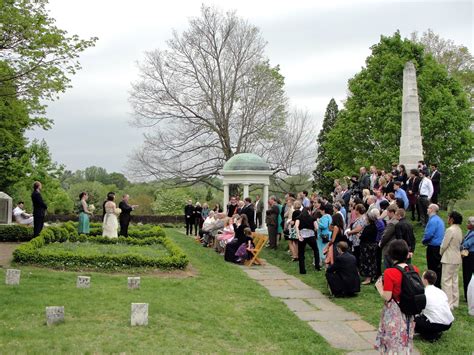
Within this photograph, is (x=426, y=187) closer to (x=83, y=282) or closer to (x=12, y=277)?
(x=83, y=282)

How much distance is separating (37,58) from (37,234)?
5.18m

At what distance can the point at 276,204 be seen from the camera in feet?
56.6

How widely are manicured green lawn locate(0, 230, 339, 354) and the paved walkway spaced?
294mm

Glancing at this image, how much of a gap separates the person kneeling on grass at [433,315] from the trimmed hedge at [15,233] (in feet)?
47.0

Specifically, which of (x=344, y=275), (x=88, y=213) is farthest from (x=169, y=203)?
(x=344, y=275)

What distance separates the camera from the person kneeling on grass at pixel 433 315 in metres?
6.75

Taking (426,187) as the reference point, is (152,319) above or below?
below

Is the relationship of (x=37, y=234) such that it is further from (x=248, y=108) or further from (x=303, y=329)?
(x=248, y=108)

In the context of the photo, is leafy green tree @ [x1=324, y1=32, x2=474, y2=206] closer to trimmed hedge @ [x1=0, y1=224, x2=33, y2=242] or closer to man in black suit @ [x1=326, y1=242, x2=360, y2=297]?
man in black suit @ [x1=326, y1=242, x2=360, y2=297]

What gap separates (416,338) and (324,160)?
3002cm

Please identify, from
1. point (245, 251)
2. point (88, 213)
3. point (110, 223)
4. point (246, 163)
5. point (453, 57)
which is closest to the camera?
point (245, 251)

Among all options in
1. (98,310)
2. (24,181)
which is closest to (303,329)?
(98,310)

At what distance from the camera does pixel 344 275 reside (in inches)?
379

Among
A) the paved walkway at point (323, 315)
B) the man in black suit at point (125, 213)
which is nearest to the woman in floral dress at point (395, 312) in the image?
the paved walkway at point (323, 315)
